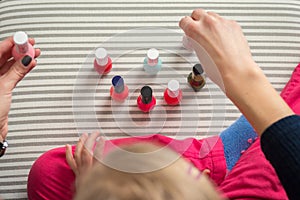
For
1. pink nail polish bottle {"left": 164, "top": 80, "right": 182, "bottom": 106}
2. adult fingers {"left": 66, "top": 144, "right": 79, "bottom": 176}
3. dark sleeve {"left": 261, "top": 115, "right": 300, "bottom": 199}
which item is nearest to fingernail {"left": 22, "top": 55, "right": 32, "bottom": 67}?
adult fingers {"left": 66, "top": 144, "right": 79, "bottom": 176}

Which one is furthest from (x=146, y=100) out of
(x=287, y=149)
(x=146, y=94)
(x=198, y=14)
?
(x=287, y=149)

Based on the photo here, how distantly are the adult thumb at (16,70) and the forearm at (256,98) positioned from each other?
35cm

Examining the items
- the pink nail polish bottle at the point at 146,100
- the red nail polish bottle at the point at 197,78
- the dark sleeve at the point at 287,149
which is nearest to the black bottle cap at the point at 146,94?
the pink nail polish bottle at the point at 146,100

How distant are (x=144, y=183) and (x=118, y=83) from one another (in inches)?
15.1

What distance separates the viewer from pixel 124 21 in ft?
3.25

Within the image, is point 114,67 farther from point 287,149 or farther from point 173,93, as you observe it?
point 287,149

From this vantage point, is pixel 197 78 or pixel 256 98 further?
pixel 197 78

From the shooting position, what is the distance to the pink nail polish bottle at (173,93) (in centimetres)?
90

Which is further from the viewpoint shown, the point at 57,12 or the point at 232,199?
the point at 57,12

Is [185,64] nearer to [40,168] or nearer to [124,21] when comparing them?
[124,21]

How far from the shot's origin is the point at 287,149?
52cm

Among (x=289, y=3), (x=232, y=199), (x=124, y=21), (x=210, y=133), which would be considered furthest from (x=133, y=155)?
(x=289, y=3)

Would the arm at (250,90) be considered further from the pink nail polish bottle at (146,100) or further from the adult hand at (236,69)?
the pink nail polish bottle at (146,100)

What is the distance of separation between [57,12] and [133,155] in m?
0.52
